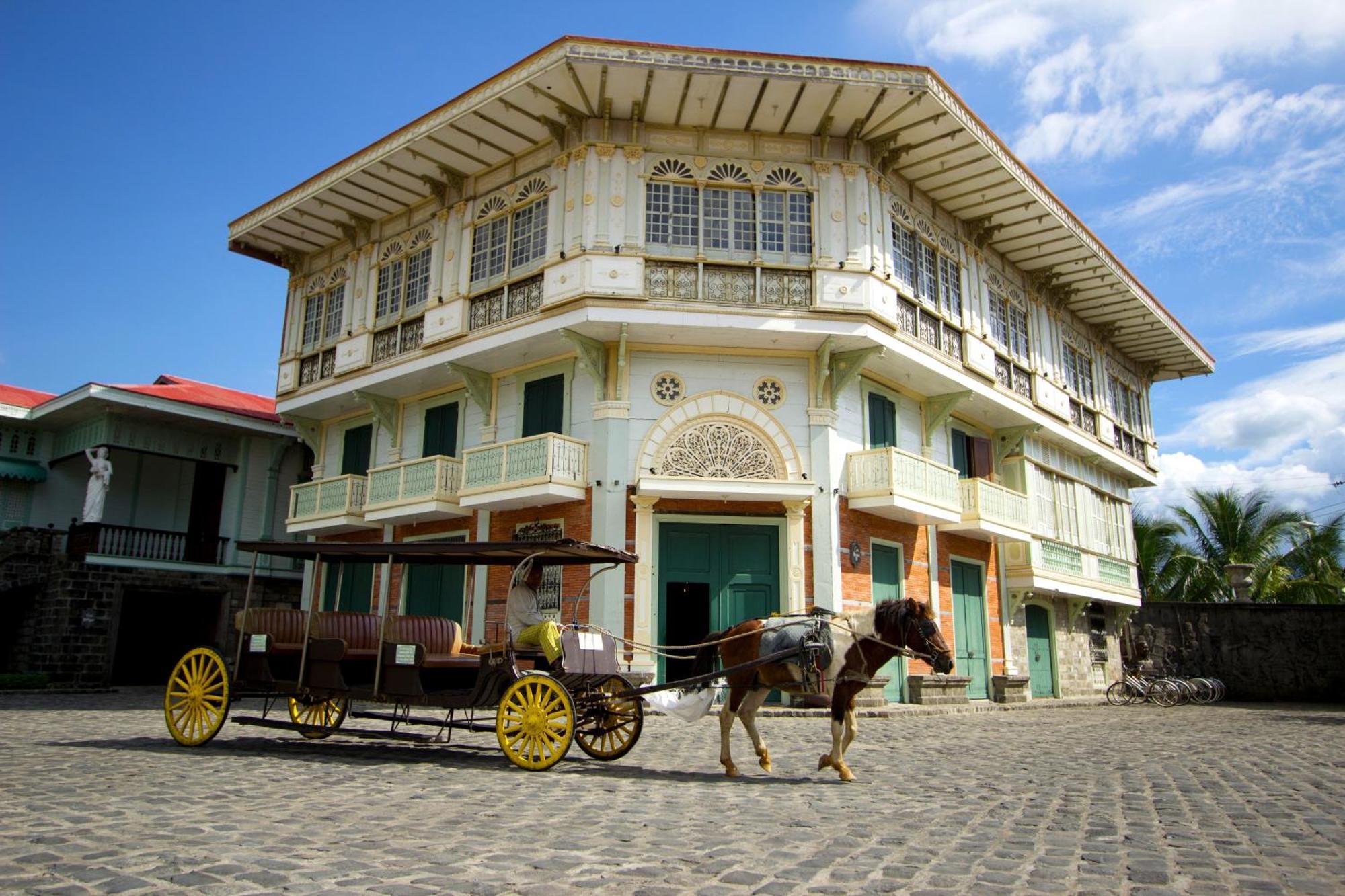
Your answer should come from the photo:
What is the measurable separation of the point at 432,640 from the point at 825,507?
28.0 ft

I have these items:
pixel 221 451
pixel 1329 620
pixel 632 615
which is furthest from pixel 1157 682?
pixel 221 451

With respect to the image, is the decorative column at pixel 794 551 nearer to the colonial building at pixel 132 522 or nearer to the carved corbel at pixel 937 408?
the carved corbel at pixel 937 408

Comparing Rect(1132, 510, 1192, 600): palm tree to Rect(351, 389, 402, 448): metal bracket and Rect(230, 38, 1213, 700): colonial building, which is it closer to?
Rect(230, 38, 1213, 700): colonial building

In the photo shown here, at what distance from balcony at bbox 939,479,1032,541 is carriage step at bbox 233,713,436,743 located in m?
12.8

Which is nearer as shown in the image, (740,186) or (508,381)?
(740,186)

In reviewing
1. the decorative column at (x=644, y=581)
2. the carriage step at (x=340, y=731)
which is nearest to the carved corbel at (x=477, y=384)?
the decorative column at (x=644, y=581)

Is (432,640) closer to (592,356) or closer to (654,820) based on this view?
(654,820)

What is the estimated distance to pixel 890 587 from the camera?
1827 centimetres

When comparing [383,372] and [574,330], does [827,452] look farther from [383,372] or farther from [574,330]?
[383,372]

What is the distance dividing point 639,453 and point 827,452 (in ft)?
10.8

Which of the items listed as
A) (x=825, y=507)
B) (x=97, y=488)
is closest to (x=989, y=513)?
(x=825, y=507)

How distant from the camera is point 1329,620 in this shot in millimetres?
26984

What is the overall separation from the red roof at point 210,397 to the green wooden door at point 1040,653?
775 inches

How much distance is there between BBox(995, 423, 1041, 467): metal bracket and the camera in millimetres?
22422
